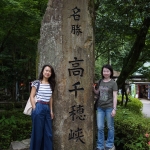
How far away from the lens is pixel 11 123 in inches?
242

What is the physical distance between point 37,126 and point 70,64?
4.41ft

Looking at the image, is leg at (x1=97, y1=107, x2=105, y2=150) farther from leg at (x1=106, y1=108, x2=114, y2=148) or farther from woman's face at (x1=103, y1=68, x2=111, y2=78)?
woman's face at (x1=103, y1=68, x2=111, y2=78)

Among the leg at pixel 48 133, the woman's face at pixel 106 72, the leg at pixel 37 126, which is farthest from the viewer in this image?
the woman's face at pixel 106 72

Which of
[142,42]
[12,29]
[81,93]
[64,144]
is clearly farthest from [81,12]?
[142,42]

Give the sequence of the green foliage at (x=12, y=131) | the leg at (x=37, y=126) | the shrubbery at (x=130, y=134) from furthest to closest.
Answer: the green foliage at (x=12, y=131), the shrubbery at (x=130, y=134), the leg at (x=37, y=126)

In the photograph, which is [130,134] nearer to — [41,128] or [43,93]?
[41,128]

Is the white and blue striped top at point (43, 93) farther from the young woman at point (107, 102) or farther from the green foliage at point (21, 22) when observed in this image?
the green foliage at point (21, 22)

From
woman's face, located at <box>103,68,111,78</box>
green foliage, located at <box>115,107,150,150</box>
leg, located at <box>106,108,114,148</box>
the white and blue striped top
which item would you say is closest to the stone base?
the white and blue striped top

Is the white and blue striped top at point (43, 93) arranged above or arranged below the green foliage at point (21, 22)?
below

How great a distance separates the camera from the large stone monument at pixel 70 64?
428 cm

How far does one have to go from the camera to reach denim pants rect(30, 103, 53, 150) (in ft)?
12.6

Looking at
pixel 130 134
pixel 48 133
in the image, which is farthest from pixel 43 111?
pixel 130 134

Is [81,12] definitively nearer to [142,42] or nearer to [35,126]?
[35,126]

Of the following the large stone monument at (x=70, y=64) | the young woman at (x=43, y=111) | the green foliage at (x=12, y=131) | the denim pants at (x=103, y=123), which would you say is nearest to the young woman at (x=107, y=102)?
the denim pants at (x=103, y=123)
